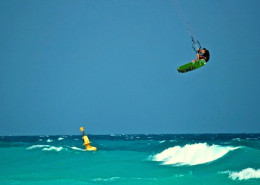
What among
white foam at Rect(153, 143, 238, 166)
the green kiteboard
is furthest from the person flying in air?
white foam at Rect(153, 143, 238, 166)

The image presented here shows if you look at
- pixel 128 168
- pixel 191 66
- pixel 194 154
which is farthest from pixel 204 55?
pixel 194 154

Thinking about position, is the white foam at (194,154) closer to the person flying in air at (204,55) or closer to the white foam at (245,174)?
the white foam at (245,174)

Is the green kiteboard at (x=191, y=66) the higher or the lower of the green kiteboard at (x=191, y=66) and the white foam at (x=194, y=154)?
the higher

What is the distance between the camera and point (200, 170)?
1859 cm

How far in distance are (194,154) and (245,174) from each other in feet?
31.7

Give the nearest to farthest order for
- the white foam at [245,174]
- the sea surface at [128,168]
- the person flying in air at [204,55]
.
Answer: the person flying in air at [204,55] < the white foam at [245,174] < the sea surface at [128,168]

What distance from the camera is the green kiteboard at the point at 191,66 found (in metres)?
14.3

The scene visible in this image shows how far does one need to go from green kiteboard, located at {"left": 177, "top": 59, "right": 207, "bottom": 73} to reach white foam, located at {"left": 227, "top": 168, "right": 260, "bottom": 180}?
5.10 meters

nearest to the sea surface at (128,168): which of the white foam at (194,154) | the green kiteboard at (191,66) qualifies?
the white foam at (194,154)

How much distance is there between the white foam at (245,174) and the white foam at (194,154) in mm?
5263

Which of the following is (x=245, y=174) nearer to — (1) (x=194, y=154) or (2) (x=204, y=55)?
(2) (x=204, y=55)

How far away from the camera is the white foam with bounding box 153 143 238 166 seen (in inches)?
918

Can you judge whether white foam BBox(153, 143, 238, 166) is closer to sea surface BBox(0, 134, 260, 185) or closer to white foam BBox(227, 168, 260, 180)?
sea surface BBox(0, 134, 260, 185)

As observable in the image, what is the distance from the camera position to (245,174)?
16.6 m
